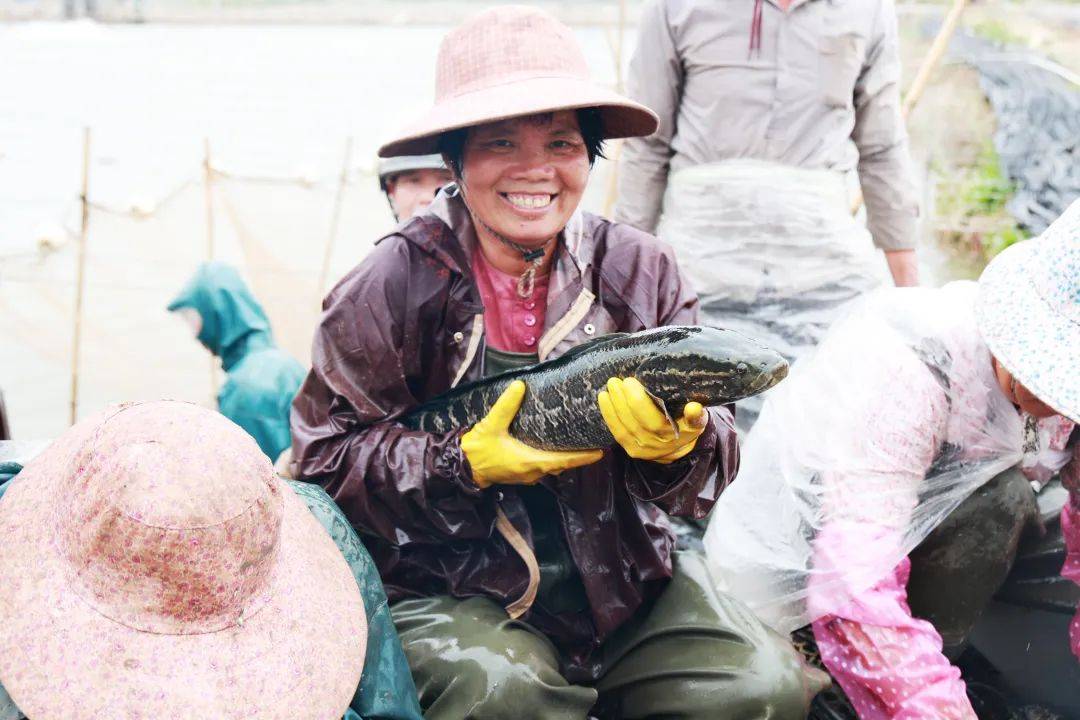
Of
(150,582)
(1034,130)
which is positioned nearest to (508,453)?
(150,582)

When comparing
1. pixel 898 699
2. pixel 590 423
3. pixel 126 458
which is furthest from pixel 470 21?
pixel 898 699

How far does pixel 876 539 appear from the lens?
258 cm

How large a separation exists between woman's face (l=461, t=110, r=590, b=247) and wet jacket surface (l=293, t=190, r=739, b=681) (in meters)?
0.14

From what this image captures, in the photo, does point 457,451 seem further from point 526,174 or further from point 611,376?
point 526,174

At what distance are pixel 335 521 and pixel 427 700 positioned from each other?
18.5 inches

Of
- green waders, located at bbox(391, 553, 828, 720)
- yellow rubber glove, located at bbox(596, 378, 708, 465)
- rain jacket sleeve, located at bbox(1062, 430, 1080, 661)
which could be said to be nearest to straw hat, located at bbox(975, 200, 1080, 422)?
rain jacket sleeve, located at bbox(1062, 430, 1080, 661)

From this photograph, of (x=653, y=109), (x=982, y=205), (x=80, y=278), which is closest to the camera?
(x=653, y=109)

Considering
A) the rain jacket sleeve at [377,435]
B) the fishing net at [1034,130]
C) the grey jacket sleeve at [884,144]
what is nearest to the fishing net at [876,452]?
the rain jacket sleeve at [377,435]

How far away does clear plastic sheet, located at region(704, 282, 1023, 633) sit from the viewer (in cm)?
259

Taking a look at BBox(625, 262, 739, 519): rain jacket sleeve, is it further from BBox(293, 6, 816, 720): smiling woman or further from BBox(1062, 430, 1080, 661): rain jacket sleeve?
BBox(1062, 430, 1080, 661): rain jacket sleeve

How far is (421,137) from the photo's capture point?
2535 millimetres

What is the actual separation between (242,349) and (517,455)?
301 cm

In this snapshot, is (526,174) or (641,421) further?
(526,174)

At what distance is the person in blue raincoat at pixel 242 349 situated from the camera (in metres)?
4.43
